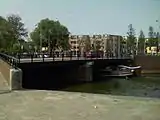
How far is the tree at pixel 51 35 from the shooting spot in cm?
11794

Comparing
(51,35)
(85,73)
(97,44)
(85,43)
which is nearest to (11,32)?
(51,35)

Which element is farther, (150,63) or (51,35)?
(51,35)

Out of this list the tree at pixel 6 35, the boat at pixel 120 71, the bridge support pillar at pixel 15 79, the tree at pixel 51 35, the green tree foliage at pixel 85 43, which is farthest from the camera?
the green tree foliage at pixel 85 43

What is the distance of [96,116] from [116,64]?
57791 millimetres

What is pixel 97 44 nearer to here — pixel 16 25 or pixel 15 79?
pixel 16 25

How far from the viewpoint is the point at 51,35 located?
119625mm

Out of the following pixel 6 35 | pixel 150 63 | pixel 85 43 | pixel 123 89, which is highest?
pixel 6 35

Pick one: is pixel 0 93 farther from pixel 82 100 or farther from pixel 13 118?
pixel 13 118

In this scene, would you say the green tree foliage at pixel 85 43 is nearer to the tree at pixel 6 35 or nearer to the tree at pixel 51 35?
the tree at pixel 51 35

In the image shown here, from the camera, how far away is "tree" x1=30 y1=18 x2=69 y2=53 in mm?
117938

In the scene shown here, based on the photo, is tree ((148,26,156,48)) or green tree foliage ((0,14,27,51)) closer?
green tree foliage ((0,14,27,51))

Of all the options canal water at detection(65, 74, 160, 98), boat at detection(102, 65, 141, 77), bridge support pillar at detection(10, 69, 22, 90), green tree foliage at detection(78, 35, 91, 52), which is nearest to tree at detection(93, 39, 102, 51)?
green tree foliage at detection(78, 35, 91, 52)

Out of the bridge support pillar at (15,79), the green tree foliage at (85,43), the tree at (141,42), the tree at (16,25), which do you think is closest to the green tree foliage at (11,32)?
the tree at (16,25)

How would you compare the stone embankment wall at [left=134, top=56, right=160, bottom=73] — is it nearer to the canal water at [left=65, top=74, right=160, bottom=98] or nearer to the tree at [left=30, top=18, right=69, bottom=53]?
the canal water at [left=65, top=74, right=160, bottom=98]
